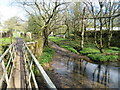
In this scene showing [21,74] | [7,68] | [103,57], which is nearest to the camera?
[21,74]

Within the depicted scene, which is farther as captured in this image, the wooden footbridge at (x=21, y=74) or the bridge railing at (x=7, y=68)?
the bridge railing at (x=7, y=68)

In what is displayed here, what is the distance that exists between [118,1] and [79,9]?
754cm

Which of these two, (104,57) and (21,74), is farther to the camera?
(104,57)

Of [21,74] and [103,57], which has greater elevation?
[21,74]

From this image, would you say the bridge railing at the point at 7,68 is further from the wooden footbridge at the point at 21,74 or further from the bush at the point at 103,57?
the bush at the point at 103,57

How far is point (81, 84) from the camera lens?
7816mm

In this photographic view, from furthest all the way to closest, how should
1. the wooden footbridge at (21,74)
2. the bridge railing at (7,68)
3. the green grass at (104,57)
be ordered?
the green grass at (104,57) < the bridge railing at (7,68) < the wooden footbridge at (21,74)

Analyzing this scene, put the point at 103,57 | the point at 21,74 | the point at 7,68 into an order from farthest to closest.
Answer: the point at 103,57 → the point at 7,68 → the point at 21,74

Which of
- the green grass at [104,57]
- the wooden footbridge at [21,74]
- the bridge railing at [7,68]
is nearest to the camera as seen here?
the wooden footbridge at [21,74]

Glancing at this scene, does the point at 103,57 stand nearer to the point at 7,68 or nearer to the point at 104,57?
the point at 104,57

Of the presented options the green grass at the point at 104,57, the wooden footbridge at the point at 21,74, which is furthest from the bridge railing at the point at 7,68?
the green grass at the point at 104,57

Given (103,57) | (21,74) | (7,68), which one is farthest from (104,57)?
(21,74)

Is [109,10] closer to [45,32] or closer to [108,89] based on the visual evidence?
[45,32]

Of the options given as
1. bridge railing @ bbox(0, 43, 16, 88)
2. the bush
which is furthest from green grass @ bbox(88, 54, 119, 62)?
bridge railing @ bbox(0, 43, 16, 88)
